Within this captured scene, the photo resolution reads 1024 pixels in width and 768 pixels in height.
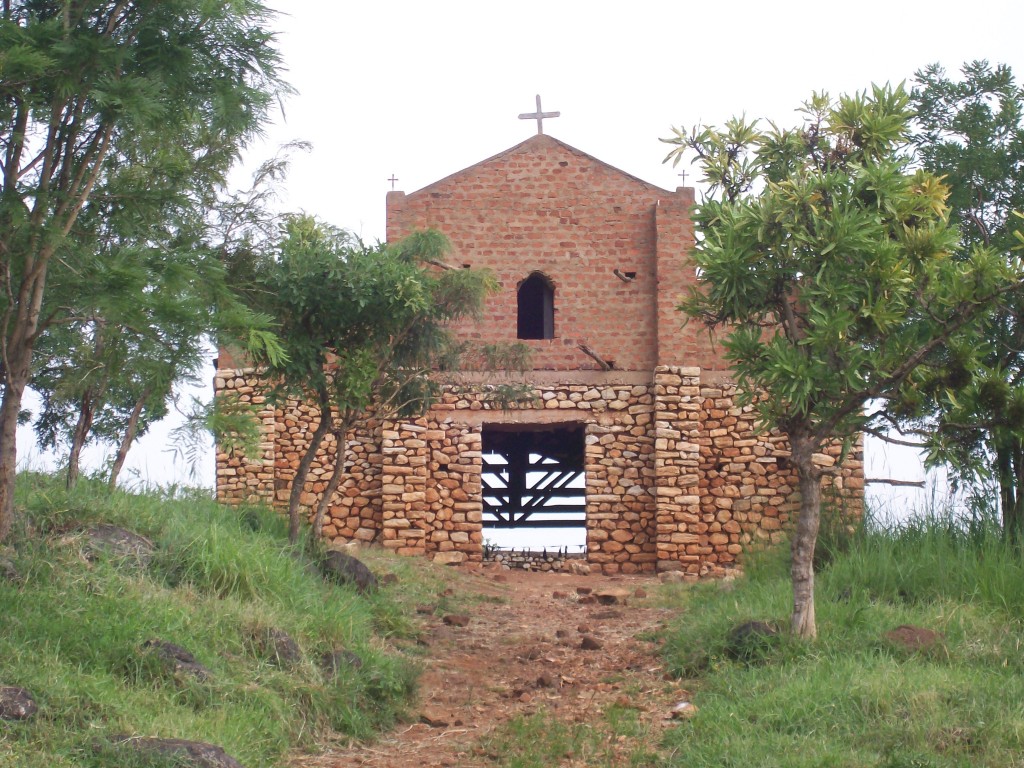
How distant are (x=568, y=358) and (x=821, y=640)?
26.4 feet

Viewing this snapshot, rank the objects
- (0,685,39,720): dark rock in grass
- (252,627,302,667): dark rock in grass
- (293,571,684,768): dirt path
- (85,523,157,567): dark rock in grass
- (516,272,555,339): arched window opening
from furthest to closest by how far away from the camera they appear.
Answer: (516,272,555,339): arched window opening < (85,523,157,567): dark rock in grass < (252,627,302,667): dark rock in grass < (293,571,684,768): dirt path < (0,685,39,720): dark rock in grass

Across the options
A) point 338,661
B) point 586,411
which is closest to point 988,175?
point 586,411

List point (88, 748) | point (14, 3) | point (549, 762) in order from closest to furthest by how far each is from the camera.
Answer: point (88, 748)
point (549, 762)
point (14, 3)

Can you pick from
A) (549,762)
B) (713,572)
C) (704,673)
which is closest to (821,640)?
(704,673)

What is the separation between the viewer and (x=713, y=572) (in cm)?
1620

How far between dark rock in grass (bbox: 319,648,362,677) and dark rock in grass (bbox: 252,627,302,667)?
0.75ft

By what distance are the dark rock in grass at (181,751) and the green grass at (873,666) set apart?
2682 millimetres

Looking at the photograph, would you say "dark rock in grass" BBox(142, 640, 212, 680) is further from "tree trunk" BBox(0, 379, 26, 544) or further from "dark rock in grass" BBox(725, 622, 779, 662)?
"dark rock in grass" BBox(725, 622, 779, 662)

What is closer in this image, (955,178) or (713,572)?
(955,178)

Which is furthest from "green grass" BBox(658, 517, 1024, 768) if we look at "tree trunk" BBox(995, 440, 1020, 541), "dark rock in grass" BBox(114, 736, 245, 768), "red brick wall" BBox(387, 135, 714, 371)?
"red brick wall" BBox(387, 135, 714, 371)

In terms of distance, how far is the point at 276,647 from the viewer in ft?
29.1

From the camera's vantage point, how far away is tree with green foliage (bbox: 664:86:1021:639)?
29.9ft

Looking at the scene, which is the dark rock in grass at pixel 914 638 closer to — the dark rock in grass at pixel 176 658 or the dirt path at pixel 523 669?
the dirt path at pixel 523 669

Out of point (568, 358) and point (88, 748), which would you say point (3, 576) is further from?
point (568, 358)
